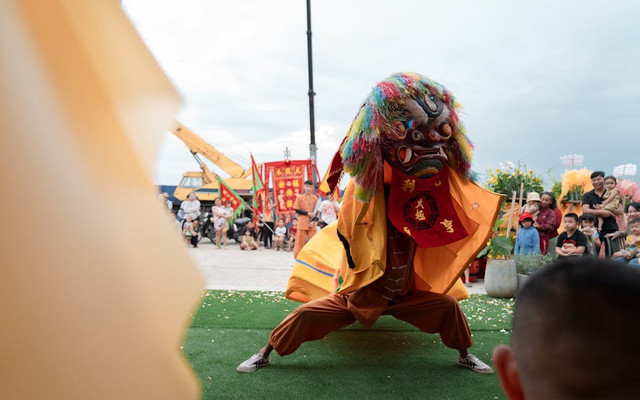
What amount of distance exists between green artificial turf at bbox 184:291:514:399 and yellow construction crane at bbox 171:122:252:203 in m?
15.3

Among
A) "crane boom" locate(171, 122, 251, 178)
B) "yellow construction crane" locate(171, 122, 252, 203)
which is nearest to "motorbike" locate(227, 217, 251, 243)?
"yellow construction crane" locate(171, 122, 252, 203)

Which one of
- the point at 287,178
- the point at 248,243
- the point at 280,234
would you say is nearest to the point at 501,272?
the point at 287,178

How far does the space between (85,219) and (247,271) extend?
7.63 meters

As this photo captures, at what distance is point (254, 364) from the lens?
10.2ft

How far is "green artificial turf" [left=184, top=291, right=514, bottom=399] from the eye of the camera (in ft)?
9.26

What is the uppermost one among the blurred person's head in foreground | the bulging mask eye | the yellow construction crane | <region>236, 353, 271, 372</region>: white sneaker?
the yellow construction crane

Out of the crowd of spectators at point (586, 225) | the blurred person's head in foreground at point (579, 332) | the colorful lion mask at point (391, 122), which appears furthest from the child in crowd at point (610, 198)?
the blurred person's head in foreground at point (579, 332)

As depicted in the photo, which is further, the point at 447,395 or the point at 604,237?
the point at 604,237

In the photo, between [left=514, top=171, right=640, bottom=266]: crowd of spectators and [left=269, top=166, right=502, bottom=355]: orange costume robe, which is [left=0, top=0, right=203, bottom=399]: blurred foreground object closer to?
[left=269, top=166, right=502, bottom=355]: orange costume robe

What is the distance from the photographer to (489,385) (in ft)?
9.71

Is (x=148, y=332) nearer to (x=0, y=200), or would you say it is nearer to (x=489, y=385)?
(x=0, y=200)

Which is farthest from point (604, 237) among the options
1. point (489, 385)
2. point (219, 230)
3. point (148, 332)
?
point (219, 230)

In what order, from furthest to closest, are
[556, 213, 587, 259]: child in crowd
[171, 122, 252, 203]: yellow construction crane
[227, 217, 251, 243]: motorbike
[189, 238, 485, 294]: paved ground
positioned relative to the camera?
1. [171, 122, 252, 203]: yellow construction crane
2. [227, 217, 251, 243]: motorbike
3. [189, 238, 485, 294]: paved ground
4. [556, 213, 587, 259]: child in crowd

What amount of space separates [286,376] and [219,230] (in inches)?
421
